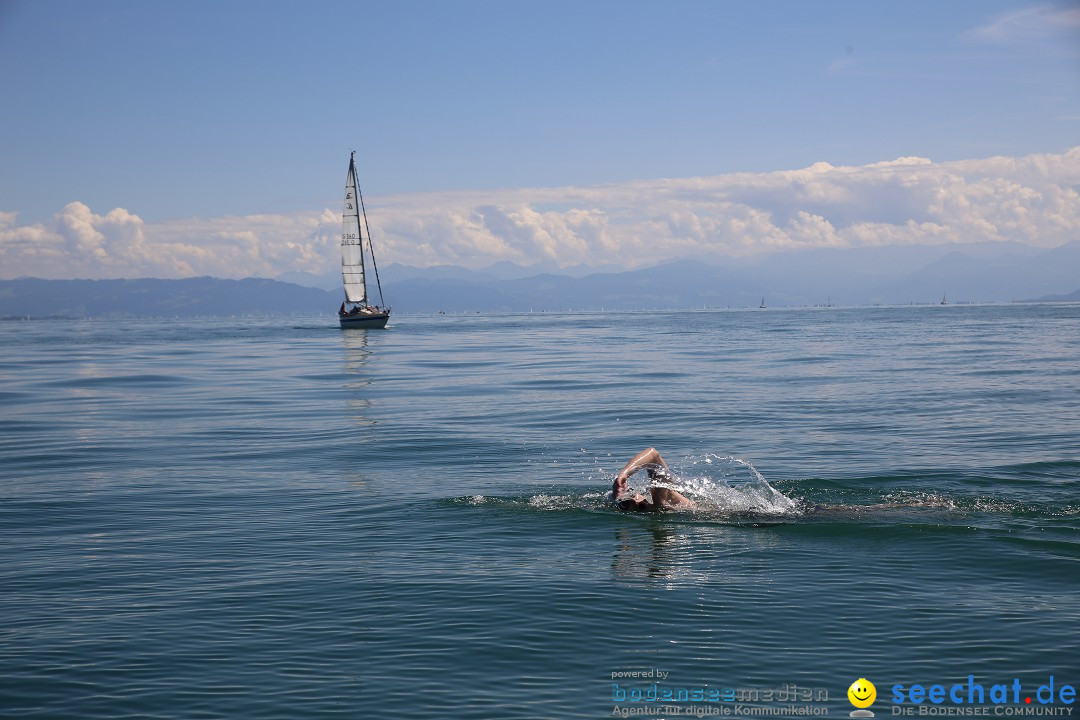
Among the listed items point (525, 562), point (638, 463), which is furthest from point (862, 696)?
point (638, 463)

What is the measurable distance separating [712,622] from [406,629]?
348cm

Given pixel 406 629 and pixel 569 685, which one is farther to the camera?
pixel 406 629

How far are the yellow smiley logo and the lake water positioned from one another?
0.18m

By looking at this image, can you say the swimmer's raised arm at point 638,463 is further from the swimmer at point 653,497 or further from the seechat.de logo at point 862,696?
the seechat.de logo at point 862,696

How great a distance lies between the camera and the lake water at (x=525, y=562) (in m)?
8.95

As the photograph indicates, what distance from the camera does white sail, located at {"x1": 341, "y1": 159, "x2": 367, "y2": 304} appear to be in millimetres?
119688

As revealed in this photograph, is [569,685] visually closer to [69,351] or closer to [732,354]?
[732,354]

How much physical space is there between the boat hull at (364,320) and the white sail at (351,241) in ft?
10.9

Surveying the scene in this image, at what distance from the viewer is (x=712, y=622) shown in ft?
34.2

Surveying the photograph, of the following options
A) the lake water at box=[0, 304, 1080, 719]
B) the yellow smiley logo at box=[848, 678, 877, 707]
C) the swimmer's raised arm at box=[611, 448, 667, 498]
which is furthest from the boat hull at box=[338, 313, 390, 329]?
the yellow smiley logo at box=[848, 678, 877, 707]

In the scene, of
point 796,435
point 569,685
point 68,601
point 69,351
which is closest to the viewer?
point 569,685

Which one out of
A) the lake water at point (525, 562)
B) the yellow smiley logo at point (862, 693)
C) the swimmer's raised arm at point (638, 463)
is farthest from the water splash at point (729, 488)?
the yellow smiley logo at point (862, 693)

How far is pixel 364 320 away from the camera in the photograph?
398 ft

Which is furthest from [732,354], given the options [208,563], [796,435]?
[208,563]
